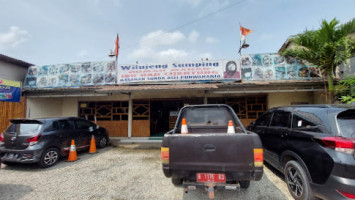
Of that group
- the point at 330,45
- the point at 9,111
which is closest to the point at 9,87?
the point at 9,111

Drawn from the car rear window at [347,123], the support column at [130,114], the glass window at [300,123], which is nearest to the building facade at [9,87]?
the support column at [130,114]

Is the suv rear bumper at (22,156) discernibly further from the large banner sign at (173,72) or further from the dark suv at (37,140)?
the large banner sign at (173,72)

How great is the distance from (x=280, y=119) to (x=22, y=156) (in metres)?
6.91

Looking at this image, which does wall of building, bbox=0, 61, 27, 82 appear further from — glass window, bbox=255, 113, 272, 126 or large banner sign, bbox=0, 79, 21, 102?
glass window, bbox=255, 113, 272, 126

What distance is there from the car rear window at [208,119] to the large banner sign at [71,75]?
619 cm

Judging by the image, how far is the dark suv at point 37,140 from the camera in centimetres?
438

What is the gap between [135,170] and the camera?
4402mm

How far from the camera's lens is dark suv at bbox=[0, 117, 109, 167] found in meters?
4.38

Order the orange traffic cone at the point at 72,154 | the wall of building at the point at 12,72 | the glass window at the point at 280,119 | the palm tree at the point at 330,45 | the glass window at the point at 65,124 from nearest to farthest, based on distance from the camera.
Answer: the glass window at the point at 280,119 < the orange traffic cone at the point at 72,154 < the glass window at the point at 65,124 < the palm tree at the point at 330,45 < the wall of building at the point at 12,72

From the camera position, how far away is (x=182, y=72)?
779 centimetres

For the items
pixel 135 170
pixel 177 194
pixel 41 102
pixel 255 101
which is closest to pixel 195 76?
pixel 255 101

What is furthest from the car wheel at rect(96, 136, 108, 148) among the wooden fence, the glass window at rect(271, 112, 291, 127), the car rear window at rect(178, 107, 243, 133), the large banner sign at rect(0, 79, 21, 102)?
the glass window at rect(271, 112, 291, 127)

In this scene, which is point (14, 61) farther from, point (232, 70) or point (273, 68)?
point (273, 68)

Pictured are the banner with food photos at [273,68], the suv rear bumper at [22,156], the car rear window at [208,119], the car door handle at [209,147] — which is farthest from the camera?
the banner with food photos at [273,68]
